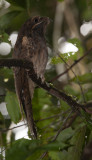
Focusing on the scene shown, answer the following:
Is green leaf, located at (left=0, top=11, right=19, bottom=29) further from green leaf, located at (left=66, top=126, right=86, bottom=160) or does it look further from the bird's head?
green leaf, located at (left=66, top=126, right=86, bottom=160)

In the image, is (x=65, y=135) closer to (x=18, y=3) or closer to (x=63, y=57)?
(x=63, y=57)

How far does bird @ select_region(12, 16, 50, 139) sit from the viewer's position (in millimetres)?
2312

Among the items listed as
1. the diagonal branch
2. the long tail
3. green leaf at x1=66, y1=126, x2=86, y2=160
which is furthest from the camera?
the long tail

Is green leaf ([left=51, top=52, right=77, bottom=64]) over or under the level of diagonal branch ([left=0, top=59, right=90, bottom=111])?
over

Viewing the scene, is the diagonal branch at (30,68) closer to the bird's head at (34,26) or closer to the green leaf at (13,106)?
the green leaf at (13,106)

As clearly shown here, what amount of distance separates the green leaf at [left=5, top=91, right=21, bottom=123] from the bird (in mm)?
42

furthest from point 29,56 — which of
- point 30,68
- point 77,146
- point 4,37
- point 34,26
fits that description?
point 77,146

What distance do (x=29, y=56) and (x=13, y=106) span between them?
0.45 meters

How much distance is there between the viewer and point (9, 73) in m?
2.38

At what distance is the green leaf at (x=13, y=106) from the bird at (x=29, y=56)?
42 millimetres

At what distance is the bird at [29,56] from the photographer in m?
2.31

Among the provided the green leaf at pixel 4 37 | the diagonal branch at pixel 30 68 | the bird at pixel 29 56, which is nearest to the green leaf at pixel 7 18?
the green leaf at pixel 4 37

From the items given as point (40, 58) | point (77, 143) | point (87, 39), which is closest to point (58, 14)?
point (87, 39)

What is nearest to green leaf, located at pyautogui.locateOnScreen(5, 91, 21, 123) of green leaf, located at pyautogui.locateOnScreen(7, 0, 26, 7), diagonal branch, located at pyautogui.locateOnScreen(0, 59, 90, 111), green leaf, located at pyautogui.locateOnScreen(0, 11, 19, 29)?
diagonal branch, located at pyautogui.locateOnScreen(0, 59, 90, 111)
